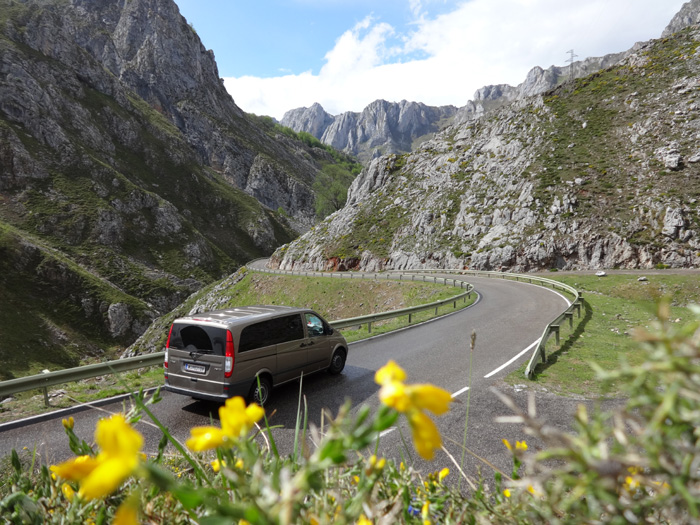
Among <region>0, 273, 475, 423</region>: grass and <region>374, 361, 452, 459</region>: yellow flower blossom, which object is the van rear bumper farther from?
<region>374, 361, 452, 459</region>: yellow flower blossom

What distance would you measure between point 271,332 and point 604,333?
1224cm

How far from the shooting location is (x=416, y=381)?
8.77 meters

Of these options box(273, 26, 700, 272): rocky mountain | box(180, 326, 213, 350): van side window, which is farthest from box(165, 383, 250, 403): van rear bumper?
box(273, 26, 700, 272): rocky mountain

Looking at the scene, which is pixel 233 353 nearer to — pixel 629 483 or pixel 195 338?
pixel 195 338

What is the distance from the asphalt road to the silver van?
0.57 m

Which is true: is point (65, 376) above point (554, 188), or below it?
below

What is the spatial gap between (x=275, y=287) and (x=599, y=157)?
4173cm

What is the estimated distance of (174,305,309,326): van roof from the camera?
7.20 meters

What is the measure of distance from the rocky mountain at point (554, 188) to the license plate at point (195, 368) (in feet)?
125

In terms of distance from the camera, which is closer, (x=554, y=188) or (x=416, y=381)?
(x=416, y=381)

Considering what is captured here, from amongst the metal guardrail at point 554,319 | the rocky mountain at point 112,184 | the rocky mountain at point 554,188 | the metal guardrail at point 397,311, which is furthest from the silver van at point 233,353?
the rocky mountain at point 112,184

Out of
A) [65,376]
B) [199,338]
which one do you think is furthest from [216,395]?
[65,376]

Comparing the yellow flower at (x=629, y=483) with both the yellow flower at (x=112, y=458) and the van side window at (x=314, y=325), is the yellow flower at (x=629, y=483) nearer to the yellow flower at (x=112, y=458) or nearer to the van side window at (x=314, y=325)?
the yellow flower at (x=112, y=458)

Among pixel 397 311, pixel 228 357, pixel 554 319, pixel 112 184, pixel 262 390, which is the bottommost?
pixel 397 311
